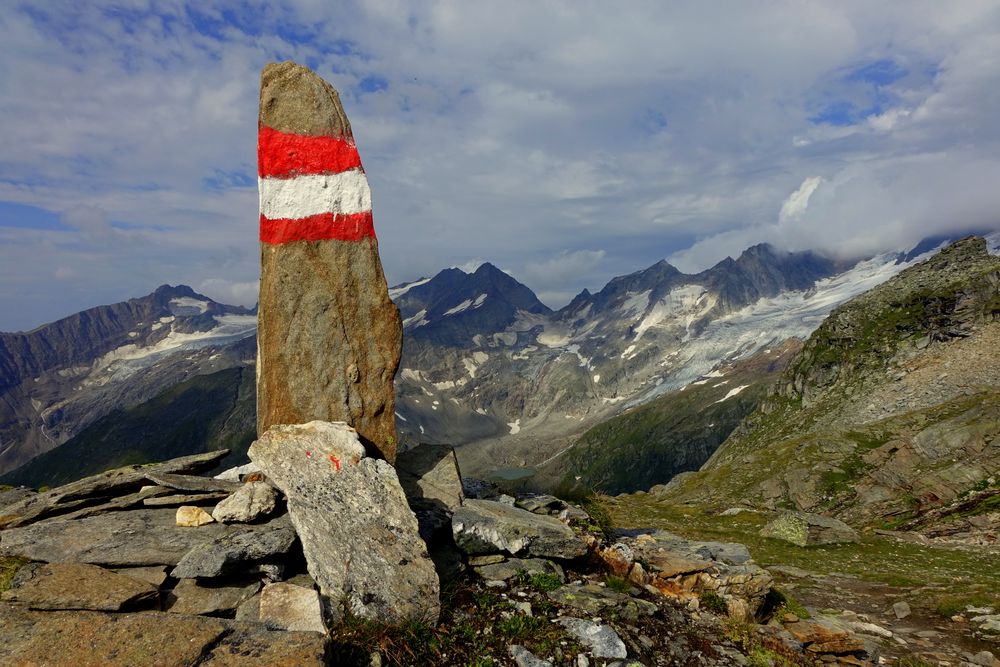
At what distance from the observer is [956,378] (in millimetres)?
73625

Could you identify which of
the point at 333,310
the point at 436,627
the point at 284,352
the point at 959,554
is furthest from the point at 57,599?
the point at 959,554

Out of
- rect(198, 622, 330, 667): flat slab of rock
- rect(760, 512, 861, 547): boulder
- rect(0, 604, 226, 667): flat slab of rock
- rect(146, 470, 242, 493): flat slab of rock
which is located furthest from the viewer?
rect(760, 512, 861, 547): boulder

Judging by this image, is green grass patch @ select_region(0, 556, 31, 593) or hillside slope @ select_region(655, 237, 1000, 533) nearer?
green grass patch @ select_region(0, 556, 31, 593)

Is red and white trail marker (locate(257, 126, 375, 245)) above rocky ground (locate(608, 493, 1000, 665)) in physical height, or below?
above

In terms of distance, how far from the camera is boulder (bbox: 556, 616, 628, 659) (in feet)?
35.7

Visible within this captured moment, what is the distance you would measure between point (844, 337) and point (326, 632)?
122 meters

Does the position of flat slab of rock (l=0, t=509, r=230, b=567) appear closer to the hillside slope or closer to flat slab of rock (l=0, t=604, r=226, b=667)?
flat slab of rock (l=0, t=604, r=226, b=667)

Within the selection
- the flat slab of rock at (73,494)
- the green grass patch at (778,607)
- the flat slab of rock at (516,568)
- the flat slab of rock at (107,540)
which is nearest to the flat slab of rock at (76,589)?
the flat slab of rock at (107,540)

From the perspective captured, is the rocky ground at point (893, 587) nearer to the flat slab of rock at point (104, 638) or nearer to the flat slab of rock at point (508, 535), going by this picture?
the flat slab of rock at point (508, 535)

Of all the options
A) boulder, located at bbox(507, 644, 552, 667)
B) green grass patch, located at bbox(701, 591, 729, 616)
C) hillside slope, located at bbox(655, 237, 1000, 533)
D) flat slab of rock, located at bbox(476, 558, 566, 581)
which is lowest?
hillside slope, located at bbox(655, 237, 1000, 533)

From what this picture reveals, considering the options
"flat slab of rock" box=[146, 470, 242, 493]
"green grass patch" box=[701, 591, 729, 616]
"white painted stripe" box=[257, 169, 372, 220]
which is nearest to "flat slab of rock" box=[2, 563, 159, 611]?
"flat slab of rock" box=[146, 470, 242, 493]

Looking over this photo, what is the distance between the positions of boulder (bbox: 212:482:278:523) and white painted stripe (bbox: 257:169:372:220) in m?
7.86

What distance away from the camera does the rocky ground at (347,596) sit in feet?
27.4

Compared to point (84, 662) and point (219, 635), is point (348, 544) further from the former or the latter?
point (84, 662)
